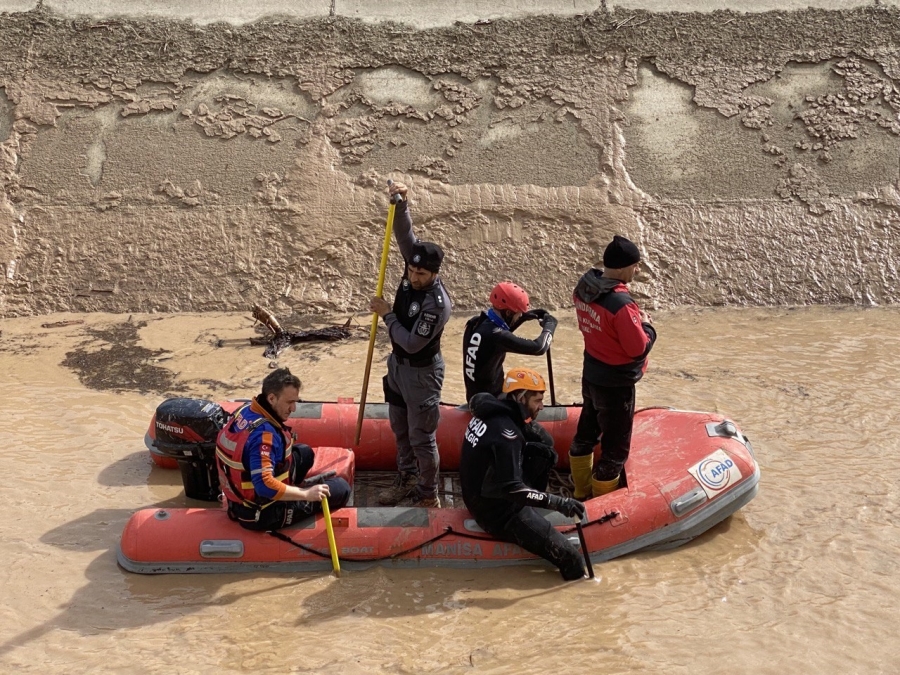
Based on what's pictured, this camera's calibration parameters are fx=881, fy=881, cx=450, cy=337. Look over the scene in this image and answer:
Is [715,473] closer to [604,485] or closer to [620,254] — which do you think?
[604,485]

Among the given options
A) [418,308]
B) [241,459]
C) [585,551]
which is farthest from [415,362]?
[585,551]

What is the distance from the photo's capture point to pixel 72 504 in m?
5.55

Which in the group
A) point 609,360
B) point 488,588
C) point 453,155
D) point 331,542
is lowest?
point 488,588

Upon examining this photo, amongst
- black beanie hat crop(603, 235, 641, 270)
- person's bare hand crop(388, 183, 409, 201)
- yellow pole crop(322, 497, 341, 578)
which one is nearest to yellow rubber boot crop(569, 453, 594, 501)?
black beanie hat crop(603, 235, 641, 270)

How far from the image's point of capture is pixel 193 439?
218 inches

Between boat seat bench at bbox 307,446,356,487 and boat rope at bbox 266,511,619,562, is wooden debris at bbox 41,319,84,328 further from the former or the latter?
boat rope at bbox 266,511,619,562

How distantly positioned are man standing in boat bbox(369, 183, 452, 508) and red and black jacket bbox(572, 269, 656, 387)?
83 cm

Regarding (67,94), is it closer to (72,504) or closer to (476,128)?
(476,128)

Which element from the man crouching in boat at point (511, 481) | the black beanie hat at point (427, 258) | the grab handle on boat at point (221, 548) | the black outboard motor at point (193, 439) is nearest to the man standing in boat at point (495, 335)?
Answer: the black beanie hat at point (427, 258)

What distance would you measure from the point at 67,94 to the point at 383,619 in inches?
307

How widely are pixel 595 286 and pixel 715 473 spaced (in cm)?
136

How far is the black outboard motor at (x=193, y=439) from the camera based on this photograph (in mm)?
5551

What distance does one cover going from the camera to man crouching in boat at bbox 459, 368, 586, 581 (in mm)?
4711

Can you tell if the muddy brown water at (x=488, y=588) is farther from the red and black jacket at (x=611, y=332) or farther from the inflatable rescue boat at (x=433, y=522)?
the red and black jacket at (x=611, y=332)
